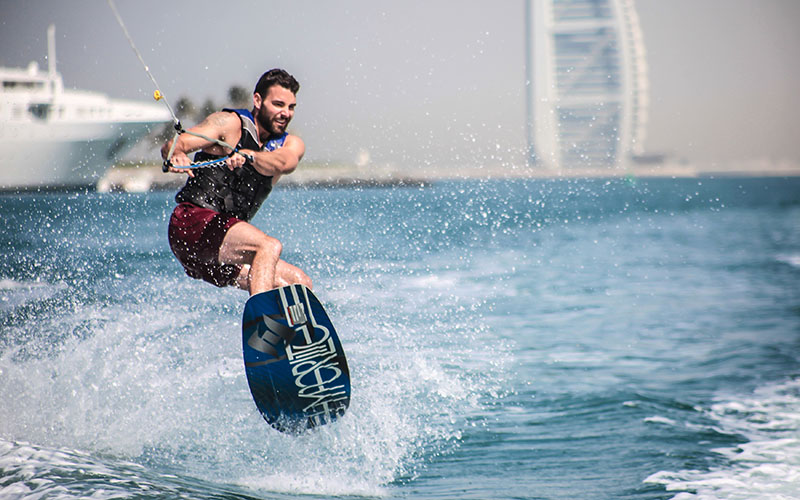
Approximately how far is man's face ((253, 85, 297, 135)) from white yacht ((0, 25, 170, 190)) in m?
30.2

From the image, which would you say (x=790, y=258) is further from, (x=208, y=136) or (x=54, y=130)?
(x=54, y=130)

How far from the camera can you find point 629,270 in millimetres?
22297

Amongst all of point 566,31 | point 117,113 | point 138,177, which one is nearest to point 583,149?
point 566,31

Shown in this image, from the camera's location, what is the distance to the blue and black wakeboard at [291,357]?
153 inches

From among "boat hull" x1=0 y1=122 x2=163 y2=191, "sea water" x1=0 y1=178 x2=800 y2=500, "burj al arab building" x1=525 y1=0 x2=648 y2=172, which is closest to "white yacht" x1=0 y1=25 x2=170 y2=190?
"boat hull" x1=0 y1=122 x2=163 y2=191

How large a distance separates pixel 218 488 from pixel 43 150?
122 ft

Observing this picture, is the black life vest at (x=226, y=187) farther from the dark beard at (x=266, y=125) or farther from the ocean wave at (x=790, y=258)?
the ocean wave at (x=790, y=258)

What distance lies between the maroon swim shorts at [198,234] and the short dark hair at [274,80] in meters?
0.75

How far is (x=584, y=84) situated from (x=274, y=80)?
125 meters

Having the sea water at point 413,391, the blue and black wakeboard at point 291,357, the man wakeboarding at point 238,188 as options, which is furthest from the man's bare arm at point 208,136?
the sea water at point 413,391

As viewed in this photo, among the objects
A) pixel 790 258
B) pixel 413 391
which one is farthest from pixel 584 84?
pixel 413 391

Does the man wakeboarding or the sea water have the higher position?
the man wakeboarding

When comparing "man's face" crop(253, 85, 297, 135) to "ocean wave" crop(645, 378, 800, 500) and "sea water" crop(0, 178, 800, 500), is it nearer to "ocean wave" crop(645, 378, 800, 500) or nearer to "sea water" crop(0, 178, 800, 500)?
"sea water" crop(0, 178, 800, 500)

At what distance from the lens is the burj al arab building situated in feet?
376
